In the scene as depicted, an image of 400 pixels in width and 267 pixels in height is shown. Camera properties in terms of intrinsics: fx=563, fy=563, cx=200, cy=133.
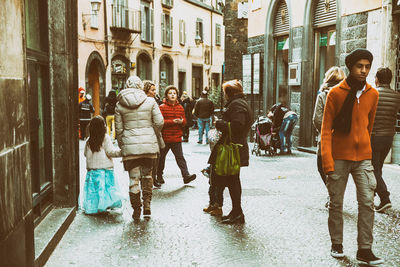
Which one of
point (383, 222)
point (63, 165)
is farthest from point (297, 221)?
point (63, 165)

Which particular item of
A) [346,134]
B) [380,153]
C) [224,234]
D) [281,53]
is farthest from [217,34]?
[346,134]

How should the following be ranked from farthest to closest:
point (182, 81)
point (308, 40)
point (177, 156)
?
point (182, 81), point (308, 40), point (177, 156)

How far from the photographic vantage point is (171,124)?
888 centimetres

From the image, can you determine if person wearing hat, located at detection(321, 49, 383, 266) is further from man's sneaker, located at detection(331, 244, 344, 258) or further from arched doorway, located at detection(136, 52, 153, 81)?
arched doorway, located at detection(136, 52, 153, 81)

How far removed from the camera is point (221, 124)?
248 inches

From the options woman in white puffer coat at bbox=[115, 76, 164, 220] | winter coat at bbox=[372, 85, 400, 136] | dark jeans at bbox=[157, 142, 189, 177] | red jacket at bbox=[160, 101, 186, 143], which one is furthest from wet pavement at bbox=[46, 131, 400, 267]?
winter coat at bbox=[372, 85, 400, 136]

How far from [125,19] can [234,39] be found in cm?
985

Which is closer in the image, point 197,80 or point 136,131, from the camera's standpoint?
point 136,131

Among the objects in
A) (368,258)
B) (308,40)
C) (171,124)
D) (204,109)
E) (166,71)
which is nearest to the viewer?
(368,258)

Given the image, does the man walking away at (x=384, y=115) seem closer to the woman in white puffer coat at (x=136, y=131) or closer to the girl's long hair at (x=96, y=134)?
the woman in white puffer coat at (x=136, y=131)

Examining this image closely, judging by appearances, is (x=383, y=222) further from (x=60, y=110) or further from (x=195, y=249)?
(x=60, y=110)

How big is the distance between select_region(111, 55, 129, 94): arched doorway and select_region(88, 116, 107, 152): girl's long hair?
75.7ft

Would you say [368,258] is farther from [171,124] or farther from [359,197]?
[171,124]

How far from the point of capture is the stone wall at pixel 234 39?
858 inches
